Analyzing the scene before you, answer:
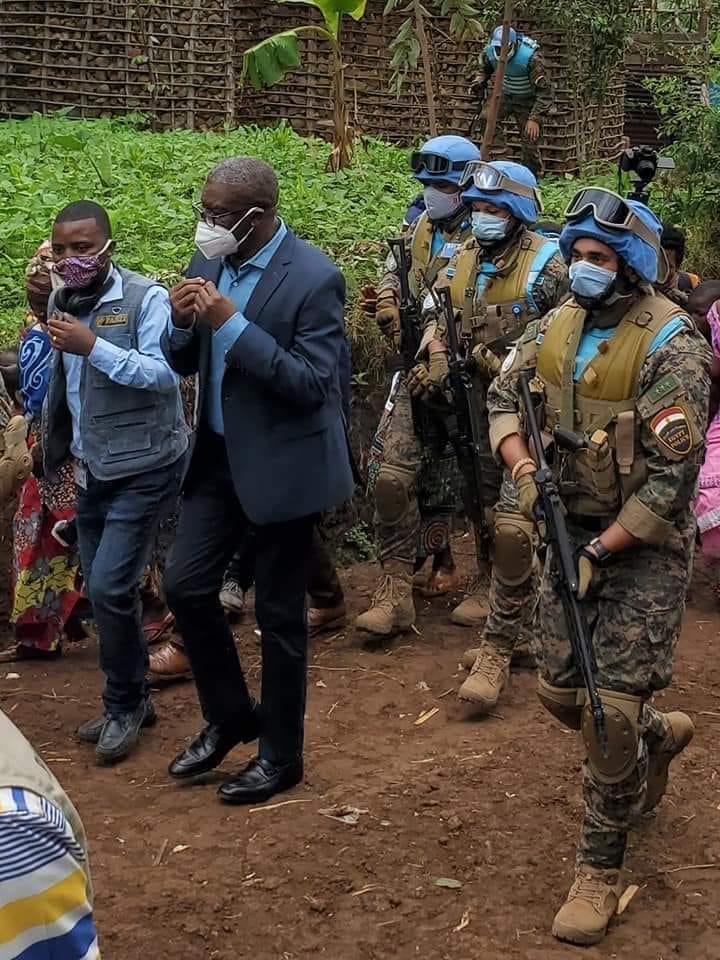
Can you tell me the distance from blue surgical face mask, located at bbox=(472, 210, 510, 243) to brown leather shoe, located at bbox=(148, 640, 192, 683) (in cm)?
231

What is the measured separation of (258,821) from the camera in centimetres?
484

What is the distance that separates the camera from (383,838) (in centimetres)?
475

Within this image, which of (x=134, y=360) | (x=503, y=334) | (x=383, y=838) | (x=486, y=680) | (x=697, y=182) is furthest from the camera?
(x=697, y=182)

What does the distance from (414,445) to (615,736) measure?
291 cm

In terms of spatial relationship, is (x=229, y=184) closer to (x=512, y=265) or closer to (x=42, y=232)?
(x=512, y=265)

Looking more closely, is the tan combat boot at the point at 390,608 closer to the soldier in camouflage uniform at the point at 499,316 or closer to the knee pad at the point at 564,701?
the soldier in camouflage uniform at the point at 499,316

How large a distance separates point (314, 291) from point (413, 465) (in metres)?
2.28

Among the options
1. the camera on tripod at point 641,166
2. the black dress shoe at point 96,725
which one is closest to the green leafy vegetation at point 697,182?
the camera on tripod at point 641,166

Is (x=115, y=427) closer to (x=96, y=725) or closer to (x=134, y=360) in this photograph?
(x=134, y=360)

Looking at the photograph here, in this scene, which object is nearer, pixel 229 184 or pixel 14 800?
pixel 14 800

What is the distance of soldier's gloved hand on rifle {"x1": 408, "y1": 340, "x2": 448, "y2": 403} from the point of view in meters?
6.59

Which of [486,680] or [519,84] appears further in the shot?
[519,84]

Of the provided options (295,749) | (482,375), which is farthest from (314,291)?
(482,375)

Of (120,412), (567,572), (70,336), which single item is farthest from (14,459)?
(567,572)
